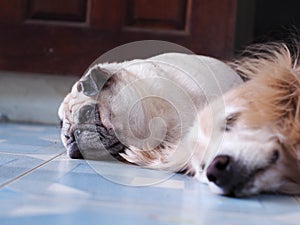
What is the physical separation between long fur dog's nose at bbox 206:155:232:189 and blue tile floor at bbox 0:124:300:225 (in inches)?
1.1

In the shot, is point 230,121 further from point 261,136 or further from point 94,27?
point 94,27

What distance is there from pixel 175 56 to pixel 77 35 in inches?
26.9

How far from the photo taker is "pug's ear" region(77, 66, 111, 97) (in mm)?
1121

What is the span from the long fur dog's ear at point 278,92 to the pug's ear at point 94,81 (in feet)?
1.00

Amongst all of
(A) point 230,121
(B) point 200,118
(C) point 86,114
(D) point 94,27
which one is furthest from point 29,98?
(A) point 230,121

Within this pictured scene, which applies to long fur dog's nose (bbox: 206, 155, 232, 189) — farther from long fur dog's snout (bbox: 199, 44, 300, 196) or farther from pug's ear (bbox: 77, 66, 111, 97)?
pug's ear (bbox: 77, 66, 111, 97)

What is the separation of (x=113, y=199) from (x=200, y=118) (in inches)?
11.9

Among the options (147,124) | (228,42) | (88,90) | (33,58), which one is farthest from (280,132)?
(33,58)

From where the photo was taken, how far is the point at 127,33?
1.89 meters

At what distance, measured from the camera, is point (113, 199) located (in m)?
0.75

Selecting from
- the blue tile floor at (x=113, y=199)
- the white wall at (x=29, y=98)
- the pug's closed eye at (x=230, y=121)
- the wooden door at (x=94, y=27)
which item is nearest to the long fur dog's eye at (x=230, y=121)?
the pug's closed eye at (x=230, y=121)

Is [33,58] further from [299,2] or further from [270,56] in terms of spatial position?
[299,2]

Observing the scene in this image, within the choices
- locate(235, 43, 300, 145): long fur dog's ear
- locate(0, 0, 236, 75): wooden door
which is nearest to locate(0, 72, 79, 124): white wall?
locate(0, 0, 236, 75): wooden door

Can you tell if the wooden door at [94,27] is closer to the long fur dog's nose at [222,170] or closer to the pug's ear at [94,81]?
the pug's ear at [94,81]
